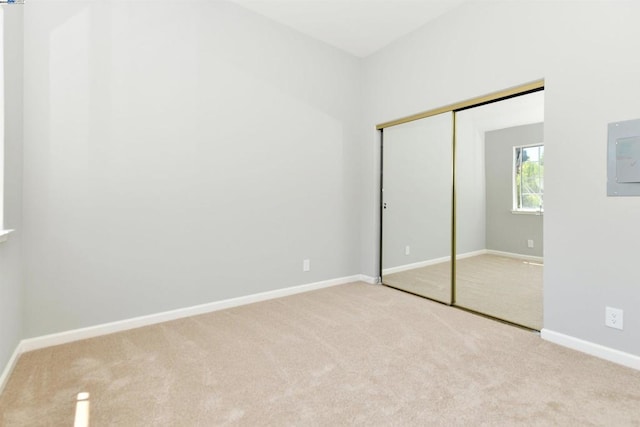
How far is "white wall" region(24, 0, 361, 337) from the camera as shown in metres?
2.34

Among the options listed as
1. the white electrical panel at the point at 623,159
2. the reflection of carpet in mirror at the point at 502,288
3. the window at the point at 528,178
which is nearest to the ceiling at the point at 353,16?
the window at the point at 528,178

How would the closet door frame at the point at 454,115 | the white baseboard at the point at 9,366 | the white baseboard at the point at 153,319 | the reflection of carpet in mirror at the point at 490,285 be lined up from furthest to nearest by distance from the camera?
the reflection of carpet in mirror at the point at 490,285
the closet door frame at the point at 454,115
the white baseboard at the point at 153,319
the white baseboard at the point at 9,366

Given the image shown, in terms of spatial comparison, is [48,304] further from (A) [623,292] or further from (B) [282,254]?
(A) [623,292]

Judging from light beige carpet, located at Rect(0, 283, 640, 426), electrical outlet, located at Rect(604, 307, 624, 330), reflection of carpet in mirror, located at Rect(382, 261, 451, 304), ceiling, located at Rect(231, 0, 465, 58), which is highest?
ceiling, located at Rect(231, 0, 465, 58)

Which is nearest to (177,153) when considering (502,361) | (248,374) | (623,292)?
(248,374)

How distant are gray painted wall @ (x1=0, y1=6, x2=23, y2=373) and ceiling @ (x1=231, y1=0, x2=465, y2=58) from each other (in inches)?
72.0

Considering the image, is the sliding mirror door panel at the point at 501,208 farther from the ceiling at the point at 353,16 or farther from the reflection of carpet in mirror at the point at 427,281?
the ceiling at the point at 353,16

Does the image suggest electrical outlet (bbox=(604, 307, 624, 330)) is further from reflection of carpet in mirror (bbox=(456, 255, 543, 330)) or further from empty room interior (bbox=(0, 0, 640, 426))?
reflection of carpet in mirror (bbox=(456, 255, 543, 330))

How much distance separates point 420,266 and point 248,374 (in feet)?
8.76

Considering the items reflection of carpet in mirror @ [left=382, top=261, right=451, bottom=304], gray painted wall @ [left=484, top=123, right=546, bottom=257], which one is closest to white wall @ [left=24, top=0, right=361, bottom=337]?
reflection of carpet in mirror @ [left=382, top=261, right=451, bottom=304]

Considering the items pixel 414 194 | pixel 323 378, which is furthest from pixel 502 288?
pixel 323 378

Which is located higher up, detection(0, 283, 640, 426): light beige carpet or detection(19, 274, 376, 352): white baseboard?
detection(19, 274, 376, 352): white baseboard

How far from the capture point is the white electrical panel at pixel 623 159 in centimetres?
197

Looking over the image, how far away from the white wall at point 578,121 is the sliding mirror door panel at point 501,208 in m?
0.26
